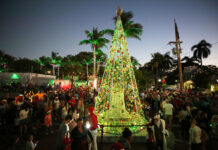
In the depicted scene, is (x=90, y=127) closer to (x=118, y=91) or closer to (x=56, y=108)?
(x=118, y=91)

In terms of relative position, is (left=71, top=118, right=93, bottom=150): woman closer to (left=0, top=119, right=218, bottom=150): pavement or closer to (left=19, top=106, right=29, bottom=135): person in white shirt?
(left=0, top=119, right=218, bottom=150): pavement

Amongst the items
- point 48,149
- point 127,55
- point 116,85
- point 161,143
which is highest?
point 127,55

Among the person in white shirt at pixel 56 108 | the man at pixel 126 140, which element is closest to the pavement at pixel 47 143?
the person in white shirt at pixel 56 108

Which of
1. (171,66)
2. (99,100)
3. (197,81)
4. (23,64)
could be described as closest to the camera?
(99,100)

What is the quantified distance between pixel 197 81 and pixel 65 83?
26.1 m

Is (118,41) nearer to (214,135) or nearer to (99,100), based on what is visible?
(99,100)

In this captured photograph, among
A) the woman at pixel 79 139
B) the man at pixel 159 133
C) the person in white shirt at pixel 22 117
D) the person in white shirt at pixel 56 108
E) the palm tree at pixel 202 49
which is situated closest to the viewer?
the woman at pixel 79 139

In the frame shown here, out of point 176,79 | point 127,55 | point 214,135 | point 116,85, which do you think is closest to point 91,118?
point 116,85

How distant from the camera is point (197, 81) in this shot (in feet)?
76.7

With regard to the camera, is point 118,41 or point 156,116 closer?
point 156,116

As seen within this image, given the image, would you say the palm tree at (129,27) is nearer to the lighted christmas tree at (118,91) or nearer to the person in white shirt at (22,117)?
the lighted christmas tree at (118,91)

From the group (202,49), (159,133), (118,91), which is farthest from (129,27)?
(202,49)

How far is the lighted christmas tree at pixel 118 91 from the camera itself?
658cm

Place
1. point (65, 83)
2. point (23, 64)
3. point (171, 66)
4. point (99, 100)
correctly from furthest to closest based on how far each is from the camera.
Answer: point (171, 66)
point (23, 64)
point (65, 83)
point (99, 100)
